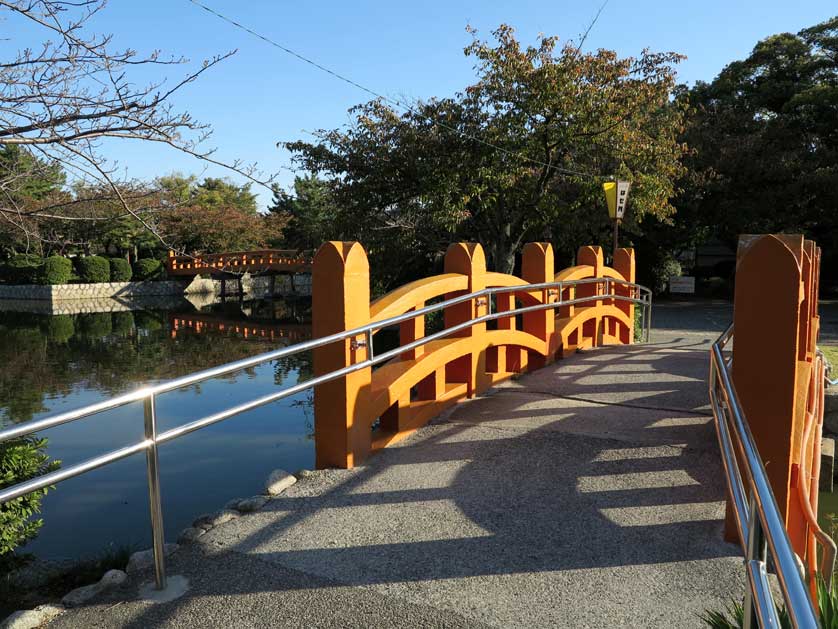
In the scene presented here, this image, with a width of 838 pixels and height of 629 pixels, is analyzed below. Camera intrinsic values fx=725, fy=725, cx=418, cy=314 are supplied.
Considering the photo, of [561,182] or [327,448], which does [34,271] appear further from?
[327,448]

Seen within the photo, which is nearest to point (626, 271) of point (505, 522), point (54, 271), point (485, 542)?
point (505, 522)

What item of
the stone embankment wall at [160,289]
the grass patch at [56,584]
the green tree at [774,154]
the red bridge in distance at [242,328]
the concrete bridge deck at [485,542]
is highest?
the green tree at [774,154]

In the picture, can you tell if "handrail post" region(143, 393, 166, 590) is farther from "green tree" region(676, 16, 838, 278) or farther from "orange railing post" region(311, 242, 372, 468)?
"green tree" region(676, 16, 838, 278)

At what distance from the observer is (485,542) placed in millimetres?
3328

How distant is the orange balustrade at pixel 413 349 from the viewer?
4.26 meters

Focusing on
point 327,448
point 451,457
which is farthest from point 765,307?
point 327,448

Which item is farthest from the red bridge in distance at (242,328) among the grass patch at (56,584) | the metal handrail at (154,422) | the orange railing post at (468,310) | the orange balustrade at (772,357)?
the orange balustrade at (772,357)

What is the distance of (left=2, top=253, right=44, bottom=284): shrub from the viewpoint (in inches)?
1434

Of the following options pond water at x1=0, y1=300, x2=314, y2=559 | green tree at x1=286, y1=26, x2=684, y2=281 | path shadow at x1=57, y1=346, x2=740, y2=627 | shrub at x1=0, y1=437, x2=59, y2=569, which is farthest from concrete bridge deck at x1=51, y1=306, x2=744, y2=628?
green tree at x1=286, y1=26, x2=684, y2=281

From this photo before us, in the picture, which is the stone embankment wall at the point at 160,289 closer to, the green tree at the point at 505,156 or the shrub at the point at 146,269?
the shrub at the point at 146,269

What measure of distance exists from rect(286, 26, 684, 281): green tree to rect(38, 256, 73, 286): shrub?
23.3 m

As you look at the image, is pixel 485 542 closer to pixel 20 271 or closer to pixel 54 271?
pixel 54 271

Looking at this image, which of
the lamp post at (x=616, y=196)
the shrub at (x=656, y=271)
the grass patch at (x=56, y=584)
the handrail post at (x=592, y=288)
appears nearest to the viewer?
the grass patch at (x=56, y=584)

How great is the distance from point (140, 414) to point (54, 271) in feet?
92.8
